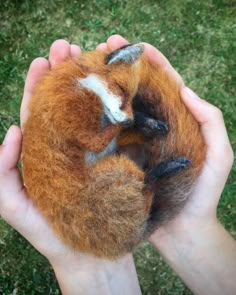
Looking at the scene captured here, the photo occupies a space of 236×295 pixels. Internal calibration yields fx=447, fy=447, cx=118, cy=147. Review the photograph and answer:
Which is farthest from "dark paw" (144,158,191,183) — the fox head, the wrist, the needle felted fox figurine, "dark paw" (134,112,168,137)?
the wrist

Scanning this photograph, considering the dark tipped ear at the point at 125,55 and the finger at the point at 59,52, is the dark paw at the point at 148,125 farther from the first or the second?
the finger at the point at 59,52

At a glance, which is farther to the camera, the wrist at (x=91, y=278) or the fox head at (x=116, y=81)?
the wrist at (x=91, y=278)

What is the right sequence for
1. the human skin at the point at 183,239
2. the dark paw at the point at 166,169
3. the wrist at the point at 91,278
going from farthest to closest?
the wrist at the point at 91,278
the human skin at the point at 183,239
the dark paw at the point at 166,169

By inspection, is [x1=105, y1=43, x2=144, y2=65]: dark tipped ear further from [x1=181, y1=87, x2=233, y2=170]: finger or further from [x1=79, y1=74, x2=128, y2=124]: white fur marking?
[x1=181, y1=87, x2=233, y2=170]: finger

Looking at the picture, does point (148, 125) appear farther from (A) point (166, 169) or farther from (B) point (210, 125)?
(B) point (210, 125)

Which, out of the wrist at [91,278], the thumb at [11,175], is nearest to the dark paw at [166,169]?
the wrist at [91,278]

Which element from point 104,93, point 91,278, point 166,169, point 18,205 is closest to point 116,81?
point 104,93

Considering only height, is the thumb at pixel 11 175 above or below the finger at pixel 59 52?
below
